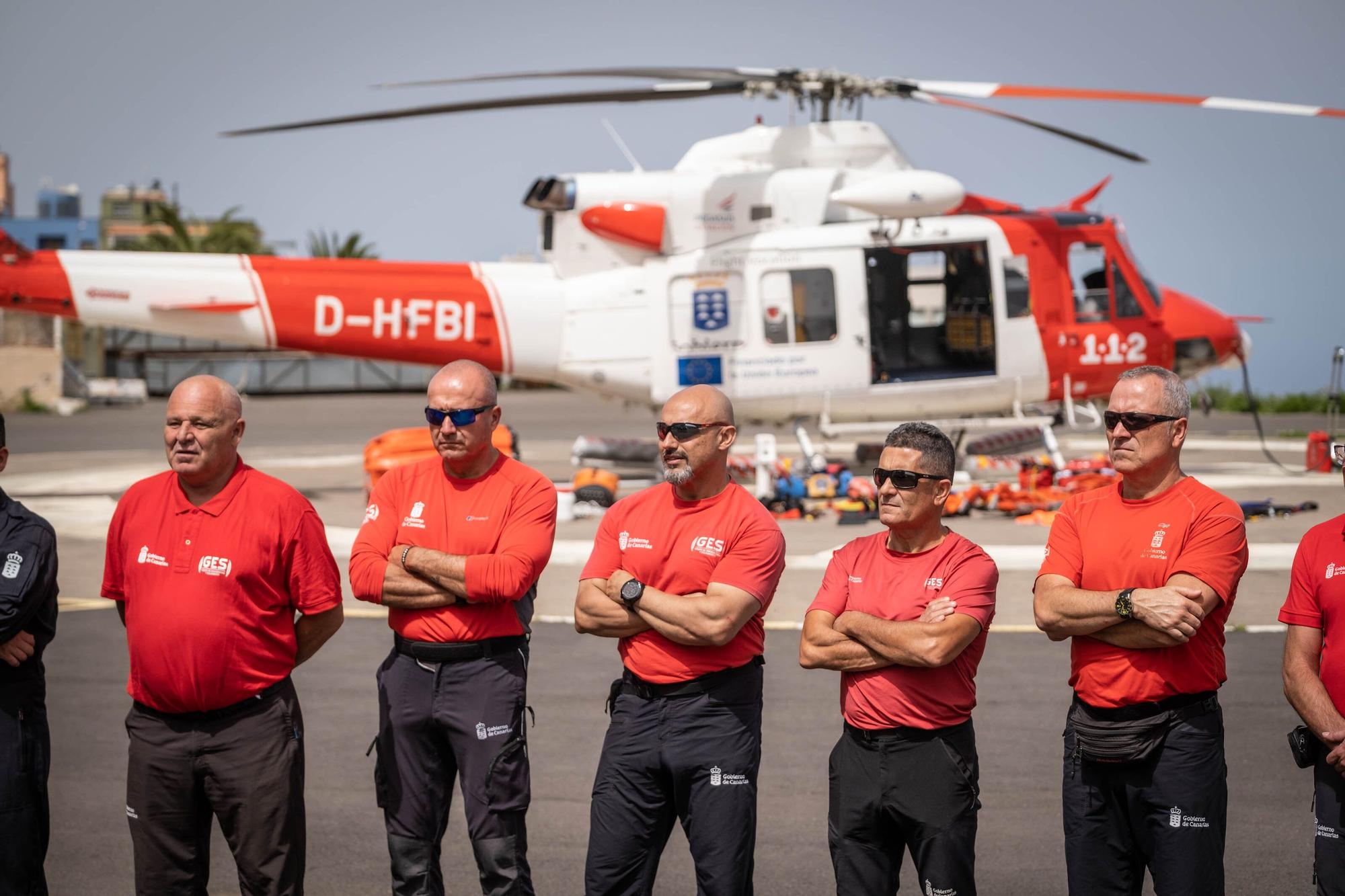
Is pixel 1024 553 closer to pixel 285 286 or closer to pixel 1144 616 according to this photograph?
pixel 1144 616

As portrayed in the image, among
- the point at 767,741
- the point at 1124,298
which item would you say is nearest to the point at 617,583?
the point at 767,741

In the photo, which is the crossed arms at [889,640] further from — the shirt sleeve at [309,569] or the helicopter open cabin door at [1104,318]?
the helicopter open cabin door at [1104,318]

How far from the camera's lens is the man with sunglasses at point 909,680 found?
424cm

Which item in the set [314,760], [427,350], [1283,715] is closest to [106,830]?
[314,760]

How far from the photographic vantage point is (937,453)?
458cm

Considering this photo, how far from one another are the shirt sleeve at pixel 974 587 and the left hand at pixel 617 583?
1.18 meters

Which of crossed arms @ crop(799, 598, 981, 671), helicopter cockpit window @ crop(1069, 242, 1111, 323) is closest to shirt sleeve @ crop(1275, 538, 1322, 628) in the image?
crossed arms @ crop(799, 598, 981, 671)

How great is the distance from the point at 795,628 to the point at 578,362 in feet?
21.9

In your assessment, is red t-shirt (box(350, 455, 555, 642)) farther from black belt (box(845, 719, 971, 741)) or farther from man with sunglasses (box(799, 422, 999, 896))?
black belt (box(845, 719, 971, 741))

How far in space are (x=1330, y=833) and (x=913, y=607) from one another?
5.01 feet

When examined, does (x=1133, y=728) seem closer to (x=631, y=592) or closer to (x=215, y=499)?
(x=631, y=592)

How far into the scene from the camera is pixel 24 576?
449 cm

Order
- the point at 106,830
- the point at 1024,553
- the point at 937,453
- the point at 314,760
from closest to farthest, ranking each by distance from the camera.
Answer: the point at 937,453 < the point at 106,830 < the point at 314,760 < the point at 1024,553

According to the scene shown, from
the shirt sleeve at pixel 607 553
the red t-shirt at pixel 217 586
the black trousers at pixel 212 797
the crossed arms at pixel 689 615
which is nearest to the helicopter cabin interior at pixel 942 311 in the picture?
the shirt sleeve at pixel 607 553
